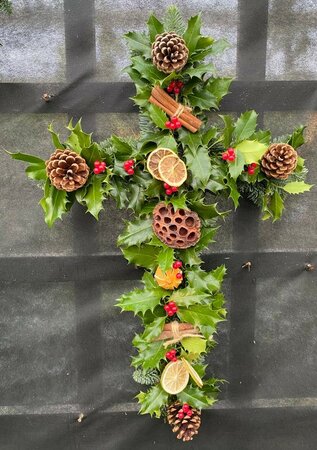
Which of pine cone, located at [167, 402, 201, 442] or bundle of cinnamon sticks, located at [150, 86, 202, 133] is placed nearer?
bundle of cinnamon sticks, located at [150, 86, 202, 133]

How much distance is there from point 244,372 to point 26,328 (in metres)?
1.34

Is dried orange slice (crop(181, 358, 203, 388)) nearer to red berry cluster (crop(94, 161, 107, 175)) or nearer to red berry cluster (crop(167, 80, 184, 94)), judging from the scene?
red berry cluster (crop(94, 161, 107, 175))

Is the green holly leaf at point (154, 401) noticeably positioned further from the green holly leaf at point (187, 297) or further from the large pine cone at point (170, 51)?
the large pine cone at point (170, 51)

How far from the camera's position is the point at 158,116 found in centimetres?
206

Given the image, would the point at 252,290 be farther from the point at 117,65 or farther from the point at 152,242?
the point at 117,65

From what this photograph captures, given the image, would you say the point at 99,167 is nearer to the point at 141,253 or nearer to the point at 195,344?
the point at 141,253

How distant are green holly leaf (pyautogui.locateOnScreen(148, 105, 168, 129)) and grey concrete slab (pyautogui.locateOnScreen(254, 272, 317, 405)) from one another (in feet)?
4.24

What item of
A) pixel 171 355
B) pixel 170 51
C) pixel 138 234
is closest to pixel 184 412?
pixel 171 355

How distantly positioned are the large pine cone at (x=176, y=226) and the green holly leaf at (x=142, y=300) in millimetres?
265

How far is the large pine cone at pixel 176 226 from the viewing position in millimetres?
1986

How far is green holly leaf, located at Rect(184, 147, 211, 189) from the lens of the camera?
6.79ft

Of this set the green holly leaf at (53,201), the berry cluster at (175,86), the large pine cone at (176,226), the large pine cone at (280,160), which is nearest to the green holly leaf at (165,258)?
the large pine cone at (176,226)

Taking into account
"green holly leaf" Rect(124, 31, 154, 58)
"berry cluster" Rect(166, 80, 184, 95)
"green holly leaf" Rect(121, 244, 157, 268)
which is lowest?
"green holly leaf" Rect(121, 244, 157, 268)

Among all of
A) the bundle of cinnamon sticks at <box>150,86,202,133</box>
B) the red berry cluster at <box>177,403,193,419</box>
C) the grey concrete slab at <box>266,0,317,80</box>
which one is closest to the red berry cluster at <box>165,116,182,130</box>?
the bundle of cinnamon sticks at <box>150,86,202,133</box>
